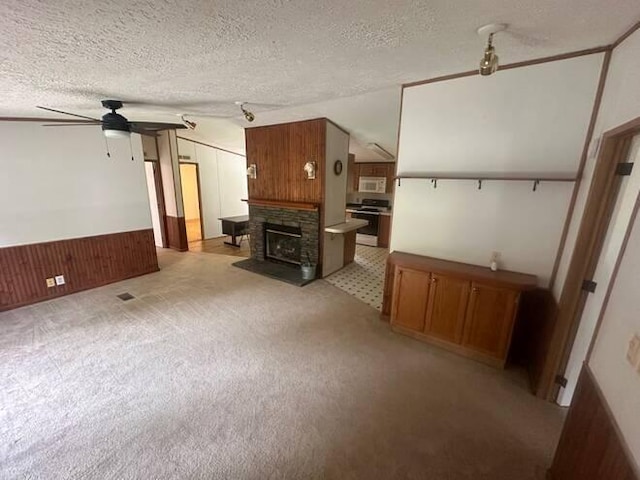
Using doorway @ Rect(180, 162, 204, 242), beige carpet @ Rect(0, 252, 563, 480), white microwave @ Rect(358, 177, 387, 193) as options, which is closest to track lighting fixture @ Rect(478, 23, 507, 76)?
beige carpet @ Rect(0, 252, 563, 480)

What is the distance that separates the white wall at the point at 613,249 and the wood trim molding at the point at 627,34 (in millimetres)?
24

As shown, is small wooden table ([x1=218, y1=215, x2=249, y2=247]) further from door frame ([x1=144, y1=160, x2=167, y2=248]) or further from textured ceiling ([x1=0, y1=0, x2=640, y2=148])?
textured ceiling ([x1=0, y1=0, x2=640, y2=148])

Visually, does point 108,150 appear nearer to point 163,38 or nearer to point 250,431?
point 163,38

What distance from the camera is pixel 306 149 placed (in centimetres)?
431

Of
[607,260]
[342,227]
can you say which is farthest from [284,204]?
[607,260]

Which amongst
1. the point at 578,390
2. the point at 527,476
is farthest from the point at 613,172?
the point at 527,476

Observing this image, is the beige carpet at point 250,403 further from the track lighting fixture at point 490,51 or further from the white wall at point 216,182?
the white wall at point 216,182

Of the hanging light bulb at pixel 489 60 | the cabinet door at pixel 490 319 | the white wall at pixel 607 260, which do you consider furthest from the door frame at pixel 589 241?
the hanging light bulb at pixel 489 60

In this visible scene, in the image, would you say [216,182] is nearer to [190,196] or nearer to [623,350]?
[190,196]

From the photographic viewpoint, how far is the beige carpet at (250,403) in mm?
1638

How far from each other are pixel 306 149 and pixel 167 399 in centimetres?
364

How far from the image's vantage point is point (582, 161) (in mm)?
2100

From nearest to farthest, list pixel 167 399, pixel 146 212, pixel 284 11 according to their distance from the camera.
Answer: pixel 284 11 < pixel 167 399 < pixel 146 212

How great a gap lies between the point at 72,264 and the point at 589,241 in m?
5.81
